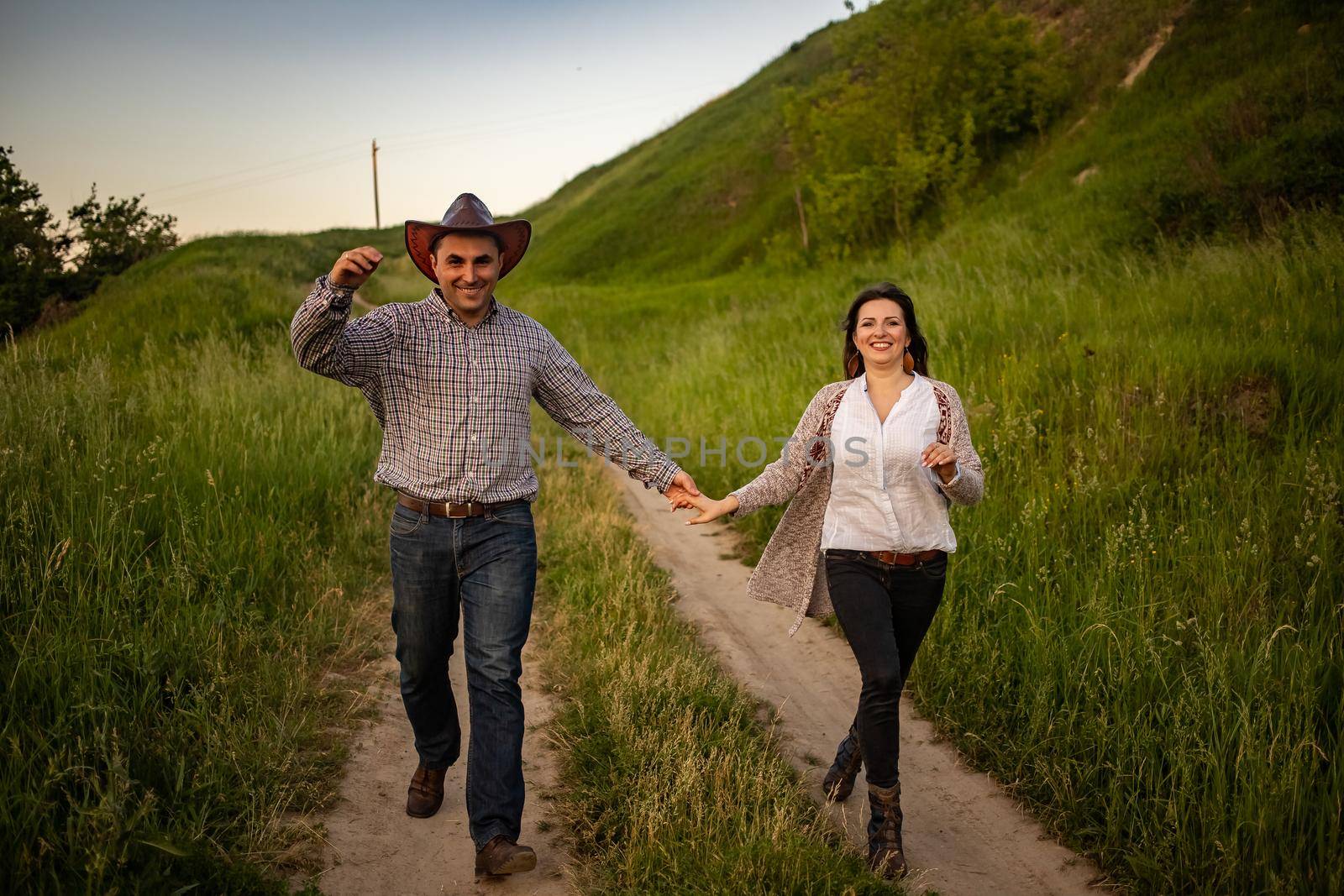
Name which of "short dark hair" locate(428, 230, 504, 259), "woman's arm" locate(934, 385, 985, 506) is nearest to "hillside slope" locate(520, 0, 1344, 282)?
"woman's arm" locate(934, 385, 985, 506)

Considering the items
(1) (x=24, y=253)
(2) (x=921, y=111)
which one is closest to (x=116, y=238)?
(1) (x=24, y=253)

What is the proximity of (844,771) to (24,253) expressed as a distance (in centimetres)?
1946

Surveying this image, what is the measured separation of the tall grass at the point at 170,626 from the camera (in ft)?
10.1

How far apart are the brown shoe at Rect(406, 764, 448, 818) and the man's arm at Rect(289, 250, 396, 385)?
6.20 feet

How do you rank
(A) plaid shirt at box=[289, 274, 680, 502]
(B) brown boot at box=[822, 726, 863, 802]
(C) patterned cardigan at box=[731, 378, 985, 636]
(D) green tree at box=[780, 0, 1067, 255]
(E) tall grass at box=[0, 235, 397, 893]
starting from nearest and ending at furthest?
1. (E) tall grass at box=[0, 235, 397, 893]
2. (A) plaid shirt at box=[289, 274, 680, 502]
3. (C) patterned cardigan at box=[731, 378, 985, 636]
4. (B) brown boot at box=[822, 726, 863, 802]
5. (D) green tree at box=[780, 0, 1067, 255]

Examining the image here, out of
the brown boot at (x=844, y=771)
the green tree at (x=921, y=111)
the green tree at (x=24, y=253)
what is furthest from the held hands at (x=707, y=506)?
the green tree at (x=921, y=111)

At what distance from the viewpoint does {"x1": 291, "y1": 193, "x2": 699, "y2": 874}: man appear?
340 centimetres

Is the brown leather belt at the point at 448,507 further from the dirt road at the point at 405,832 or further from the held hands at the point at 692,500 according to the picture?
the dirt road at the point at 405,832

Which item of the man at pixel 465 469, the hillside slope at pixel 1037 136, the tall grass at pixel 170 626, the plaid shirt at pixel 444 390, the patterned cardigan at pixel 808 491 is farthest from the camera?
the hillside slope at pixel 1037 136

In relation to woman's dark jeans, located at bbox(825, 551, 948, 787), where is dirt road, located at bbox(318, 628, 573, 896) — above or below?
below

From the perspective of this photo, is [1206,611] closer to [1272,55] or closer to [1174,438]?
[1174,438]

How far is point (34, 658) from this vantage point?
356 centimetres

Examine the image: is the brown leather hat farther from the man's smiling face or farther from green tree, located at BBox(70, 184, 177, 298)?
green tree, located at BBox(70, 184, 177, 298)

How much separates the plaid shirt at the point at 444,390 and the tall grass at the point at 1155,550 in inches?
116
